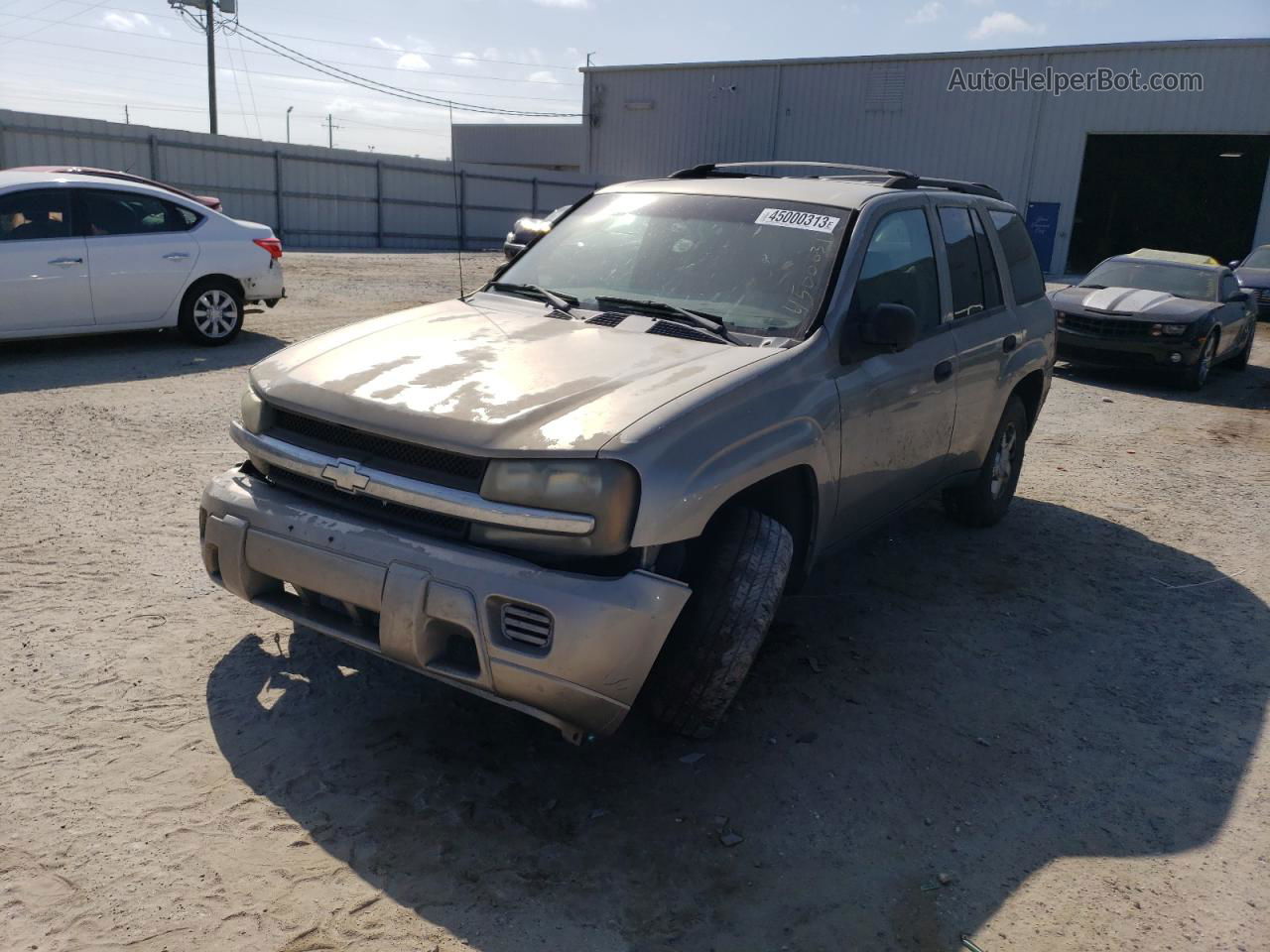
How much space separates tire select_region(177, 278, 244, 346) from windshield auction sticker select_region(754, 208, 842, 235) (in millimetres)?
7715

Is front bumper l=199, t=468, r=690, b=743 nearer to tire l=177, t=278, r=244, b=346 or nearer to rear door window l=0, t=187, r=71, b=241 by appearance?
rear door window l=0, t=187, r=71, b=241

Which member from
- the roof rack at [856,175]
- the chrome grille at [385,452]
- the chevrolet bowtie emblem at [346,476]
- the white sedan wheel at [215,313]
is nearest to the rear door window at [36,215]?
the white sedan wheel at [215,313]

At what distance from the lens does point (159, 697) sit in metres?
3.54

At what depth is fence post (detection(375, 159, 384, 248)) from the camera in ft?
90.9

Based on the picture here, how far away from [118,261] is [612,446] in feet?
27.2

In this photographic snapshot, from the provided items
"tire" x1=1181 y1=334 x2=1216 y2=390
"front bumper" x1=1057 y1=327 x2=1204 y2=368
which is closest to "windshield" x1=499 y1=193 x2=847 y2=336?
"front bumper" x1=1057 y1=327 x2=1204 y2=368

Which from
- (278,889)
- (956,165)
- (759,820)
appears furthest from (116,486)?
(956,165)

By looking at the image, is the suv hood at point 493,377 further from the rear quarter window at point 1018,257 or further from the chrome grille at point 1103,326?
the chrome grille at point 1103,326

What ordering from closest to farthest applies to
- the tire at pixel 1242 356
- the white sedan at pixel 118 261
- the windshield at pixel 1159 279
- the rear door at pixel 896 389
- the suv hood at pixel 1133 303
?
1. the rear door at pixel 896 389
2. the white sedan at pixel 118 261
3. the suv hood at pixel 1133 303
4. the windshield at pixel 1159 279
5. the tire at pixel 1242 356

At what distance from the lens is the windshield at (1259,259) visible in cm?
1919

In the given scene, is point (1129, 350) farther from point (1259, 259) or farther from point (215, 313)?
point (1259, 259)

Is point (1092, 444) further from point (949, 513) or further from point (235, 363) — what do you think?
point (235, 363)

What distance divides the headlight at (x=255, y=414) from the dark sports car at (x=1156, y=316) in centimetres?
982

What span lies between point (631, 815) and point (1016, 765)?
4.49ft
